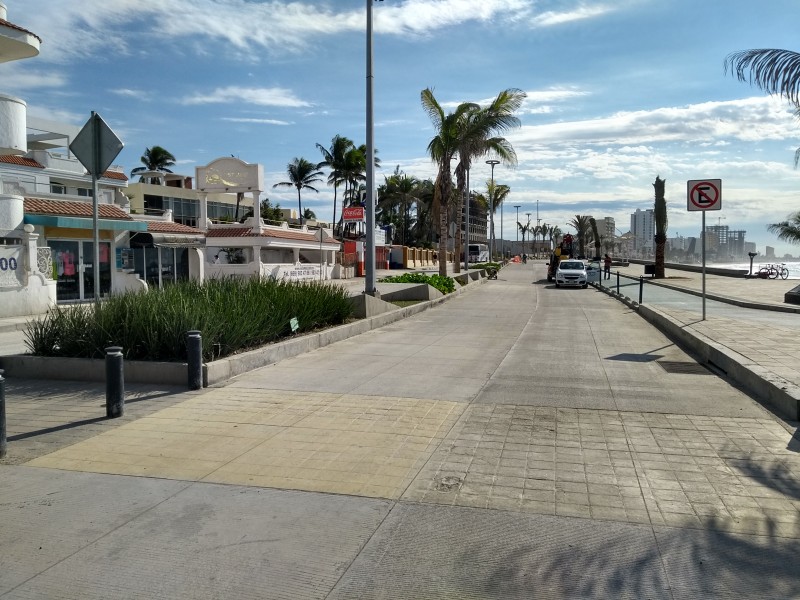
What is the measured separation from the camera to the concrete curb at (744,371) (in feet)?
25.2

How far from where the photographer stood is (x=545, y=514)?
16.0ft

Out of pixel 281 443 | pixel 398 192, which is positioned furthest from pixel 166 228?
pixel 398 192

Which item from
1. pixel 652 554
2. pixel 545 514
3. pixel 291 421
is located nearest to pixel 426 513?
pixel 545 514

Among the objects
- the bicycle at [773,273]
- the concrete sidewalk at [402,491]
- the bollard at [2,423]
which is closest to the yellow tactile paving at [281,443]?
the concrete sidewalk at [402,491]

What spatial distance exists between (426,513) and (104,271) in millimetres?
22546

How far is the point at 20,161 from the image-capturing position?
29.9 metres

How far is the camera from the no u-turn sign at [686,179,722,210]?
14.7 metres

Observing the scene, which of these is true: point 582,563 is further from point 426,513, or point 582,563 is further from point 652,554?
point 426,513

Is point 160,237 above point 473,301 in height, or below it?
above

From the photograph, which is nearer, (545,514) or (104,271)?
(545,514)

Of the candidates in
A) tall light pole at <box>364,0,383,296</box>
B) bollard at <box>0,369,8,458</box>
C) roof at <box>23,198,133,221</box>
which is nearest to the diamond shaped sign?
bollard at <box>0,369,8,458</box>

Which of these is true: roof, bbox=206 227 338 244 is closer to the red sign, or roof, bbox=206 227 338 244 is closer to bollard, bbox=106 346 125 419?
the red sign

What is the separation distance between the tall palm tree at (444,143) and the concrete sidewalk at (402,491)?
80.7 ft

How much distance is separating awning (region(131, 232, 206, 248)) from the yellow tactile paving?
811 inches
